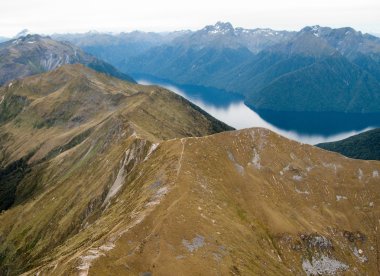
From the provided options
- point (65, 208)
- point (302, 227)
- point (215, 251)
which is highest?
point (215, 251)

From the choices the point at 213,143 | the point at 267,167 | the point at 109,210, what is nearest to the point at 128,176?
the point at 109,210

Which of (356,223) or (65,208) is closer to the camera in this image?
(356,223)

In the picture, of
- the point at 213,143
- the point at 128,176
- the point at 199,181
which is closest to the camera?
the point at 199,181

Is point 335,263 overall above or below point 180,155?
below

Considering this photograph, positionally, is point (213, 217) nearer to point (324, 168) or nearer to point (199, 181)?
point (199, 181)

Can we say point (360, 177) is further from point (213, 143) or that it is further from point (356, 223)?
point (213, 143)

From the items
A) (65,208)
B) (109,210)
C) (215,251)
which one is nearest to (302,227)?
(215,251)

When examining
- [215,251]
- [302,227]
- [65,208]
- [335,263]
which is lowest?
[65,208]

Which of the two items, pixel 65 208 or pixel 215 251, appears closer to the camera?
pixel 215 251

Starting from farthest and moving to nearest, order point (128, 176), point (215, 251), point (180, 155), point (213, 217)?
1. point (128, 176)
2. point (180, 155)
3. point (213, 217)
4. point (215, 251)
